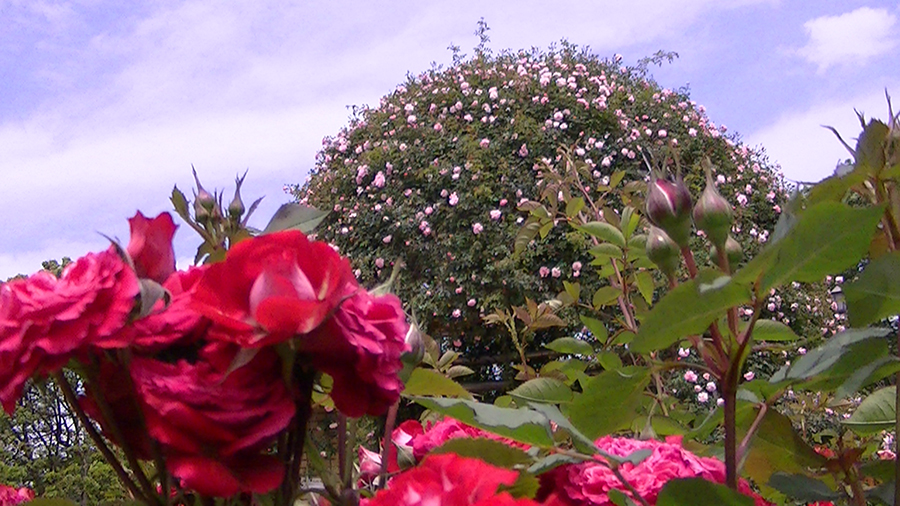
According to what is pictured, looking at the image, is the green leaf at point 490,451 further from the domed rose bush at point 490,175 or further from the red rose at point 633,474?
the domed rose bush at point 490,175

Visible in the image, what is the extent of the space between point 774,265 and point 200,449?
28cm

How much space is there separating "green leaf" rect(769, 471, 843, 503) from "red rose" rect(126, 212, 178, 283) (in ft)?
1.26

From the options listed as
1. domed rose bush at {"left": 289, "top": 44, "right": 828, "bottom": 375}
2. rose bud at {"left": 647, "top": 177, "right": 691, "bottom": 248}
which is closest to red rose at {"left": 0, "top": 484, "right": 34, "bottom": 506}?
rose bud at {"left": 647, "top": 177, "right": 691, "bottom": 248}

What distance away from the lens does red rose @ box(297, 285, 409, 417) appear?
0.39 m

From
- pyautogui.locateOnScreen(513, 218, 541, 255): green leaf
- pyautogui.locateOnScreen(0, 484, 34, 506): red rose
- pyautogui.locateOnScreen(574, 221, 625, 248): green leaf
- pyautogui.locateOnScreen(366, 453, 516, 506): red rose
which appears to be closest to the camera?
pyautogui.locateOnScreen(366, 453, 516, 506): red rose

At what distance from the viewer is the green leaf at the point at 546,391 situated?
62 centimetres

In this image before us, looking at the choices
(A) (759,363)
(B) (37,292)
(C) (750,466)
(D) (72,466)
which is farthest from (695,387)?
(B) (37,292)

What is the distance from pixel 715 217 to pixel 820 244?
0.22 feet

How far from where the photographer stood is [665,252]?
0.44 metres

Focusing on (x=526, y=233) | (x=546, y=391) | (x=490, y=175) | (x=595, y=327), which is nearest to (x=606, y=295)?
(x=595, y=327)

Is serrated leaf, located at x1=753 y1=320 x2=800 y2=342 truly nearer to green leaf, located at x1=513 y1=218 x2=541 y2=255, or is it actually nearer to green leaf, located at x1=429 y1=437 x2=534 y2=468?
green leaf, located at x1=429 y1=437 x2=534 y2=468

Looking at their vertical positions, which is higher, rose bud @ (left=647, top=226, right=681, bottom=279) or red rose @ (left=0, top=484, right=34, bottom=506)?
rose bud @ (left=647, top=226, right=681, bottom=279)

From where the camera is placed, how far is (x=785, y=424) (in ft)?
1.69

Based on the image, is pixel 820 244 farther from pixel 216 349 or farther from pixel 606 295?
pixel 606 295
